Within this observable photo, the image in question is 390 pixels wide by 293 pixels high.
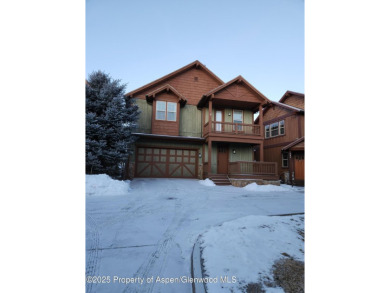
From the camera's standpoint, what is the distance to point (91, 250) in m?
2.39

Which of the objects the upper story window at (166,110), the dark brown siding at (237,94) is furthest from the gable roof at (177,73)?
the dark brown siding at (237,94)

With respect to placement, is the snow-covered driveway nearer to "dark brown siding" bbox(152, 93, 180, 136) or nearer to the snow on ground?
the snow on ground

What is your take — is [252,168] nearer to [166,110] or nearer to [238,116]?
[238,116]

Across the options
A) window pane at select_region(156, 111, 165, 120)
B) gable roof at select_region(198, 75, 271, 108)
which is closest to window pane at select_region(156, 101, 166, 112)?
window pane at select_region(156, 111, 165, 120)

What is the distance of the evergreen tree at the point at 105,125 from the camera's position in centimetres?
755

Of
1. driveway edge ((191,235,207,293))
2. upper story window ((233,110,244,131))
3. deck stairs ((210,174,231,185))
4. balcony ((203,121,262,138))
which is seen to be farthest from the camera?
upper story window ((233,110,244,131))

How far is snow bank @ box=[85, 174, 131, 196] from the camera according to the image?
625 cm
